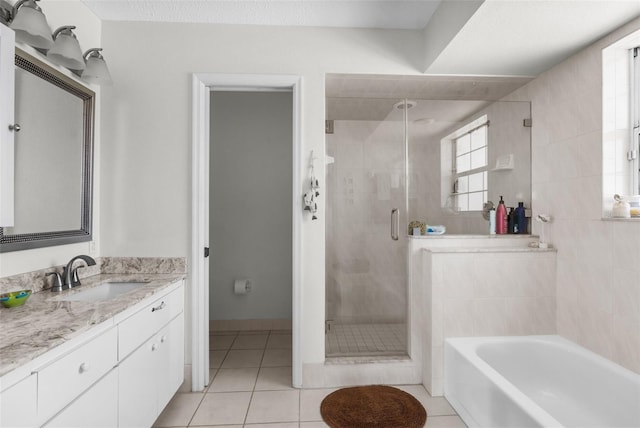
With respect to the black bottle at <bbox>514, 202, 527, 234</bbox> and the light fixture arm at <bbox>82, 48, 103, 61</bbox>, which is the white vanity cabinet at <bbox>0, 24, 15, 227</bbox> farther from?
the black bottle at <bbox>514, 202, 527, 234</bbox>

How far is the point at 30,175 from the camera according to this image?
5.61 ft

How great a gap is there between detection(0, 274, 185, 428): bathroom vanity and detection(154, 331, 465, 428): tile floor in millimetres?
201

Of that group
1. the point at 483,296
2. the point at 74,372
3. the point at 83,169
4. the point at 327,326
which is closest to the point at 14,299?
the point at 74,372

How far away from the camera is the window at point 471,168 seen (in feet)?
8.39

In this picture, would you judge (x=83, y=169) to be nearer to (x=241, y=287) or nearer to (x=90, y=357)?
(x=90, y=357)

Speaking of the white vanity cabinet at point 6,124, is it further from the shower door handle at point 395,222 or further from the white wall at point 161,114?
the shower door handle at point 395,222

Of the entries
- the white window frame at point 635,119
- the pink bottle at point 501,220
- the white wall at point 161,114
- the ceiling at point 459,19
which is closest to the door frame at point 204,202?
the white wall at point 161,114

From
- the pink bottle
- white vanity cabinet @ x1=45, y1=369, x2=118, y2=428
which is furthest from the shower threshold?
white vanity cabinet @ x1=45, y1=369, x2=118, y2=428

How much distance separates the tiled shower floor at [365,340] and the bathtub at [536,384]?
1.26 ft

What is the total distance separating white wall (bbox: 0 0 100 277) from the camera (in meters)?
1.66

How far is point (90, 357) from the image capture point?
1.26m

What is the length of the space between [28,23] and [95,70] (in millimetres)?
454

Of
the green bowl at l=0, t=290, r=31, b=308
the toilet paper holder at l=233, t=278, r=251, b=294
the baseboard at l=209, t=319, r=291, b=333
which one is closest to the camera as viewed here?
the green bowl at l=0, t=290, r=31, b=308

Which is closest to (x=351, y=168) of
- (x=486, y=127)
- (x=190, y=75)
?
(x=486, y=127)
